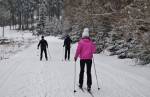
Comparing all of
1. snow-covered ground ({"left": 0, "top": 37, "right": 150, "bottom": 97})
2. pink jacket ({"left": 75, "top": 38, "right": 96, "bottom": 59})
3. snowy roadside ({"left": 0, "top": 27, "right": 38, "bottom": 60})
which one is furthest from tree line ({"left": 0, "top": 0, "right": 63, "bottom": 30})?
pink jacket ({"left": 75, "top": 38, "right": 96, "bottom": 59})

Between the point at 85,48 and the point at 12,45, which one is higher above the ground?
the point at 85,48

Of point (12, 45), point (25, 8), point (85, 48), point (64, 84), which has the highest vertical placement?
point (25, 8)

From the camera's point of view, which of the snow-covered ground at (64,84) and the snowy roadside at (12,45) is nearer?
the snow-covered ground at (64,84)

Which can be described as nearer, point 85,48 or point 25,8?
point 85,48

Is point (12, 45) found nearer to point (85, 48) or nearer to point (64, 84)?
point (64, 84)

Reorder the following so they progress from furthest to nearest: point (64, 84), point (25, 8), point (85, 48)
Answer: point (25, 8)
point (64, 84)
point (85, 48)

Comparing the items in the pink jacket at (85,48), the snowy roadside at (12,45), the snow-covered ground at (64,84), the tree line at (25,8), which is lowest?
the snowy roadside at (12,45)

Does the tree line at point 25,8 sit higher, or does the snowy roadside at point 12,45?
the tree line at point 25,8

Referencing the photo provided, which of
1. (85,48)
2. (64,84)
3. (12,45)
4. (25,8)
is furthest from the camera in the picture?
(25,8)

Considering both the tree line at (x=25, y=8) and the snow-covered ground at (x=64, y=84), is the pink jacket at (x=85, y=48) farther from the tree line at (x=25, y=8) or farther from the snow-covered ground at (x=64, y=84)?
the tree line at (x=25, y=8)

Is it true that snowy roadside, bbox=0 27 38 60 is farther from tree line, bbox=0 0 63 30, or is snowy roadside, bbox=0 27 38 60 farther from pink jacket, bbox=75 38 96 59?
tree line, bbox=0 0 63 30

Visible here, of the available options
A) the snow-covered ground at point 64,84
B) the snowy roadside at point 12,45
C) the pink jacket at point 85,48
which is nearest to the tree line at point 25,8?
the snowy roadside at point 12,45

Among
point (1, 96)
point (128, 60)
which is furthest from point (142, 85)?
point (128, 60)

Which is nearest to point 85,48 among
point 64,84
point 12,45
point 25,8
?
point 64,84
